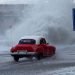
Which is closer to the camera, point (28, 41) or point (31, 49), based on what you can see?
point (31, 49)

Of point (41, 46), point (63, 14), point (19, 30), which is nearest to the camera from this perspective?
point (41, 46)

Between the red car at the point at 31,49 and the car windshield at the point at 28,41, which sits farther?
the car windshield at the point at 28,41

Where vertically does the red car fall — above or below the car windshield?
below

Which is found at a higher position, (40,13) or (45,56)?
(40,13)

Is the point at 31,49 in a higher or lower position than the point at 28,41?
lower

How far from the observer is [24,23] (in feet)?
140

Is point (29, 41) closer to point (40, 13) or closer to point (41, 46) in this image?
point (41, 46)

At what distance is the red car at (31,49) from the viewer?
72.3 feet

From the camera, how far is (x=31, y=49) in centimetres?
2205

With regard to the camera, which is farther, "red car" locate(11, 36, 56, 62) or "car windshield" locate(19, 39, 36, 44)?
"car windshield" locate(19, 39, 36, 44)

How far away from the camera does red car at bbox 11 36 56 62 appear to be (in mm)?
22047

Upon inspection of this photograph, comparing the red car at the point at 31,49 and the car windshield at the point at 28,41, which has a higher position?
the car windshield at the point at 28,41

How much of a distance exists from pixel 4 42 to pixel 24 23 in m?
2.99

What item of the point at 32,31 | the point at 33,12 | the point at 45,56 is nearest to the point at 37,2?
the point at 33,12
